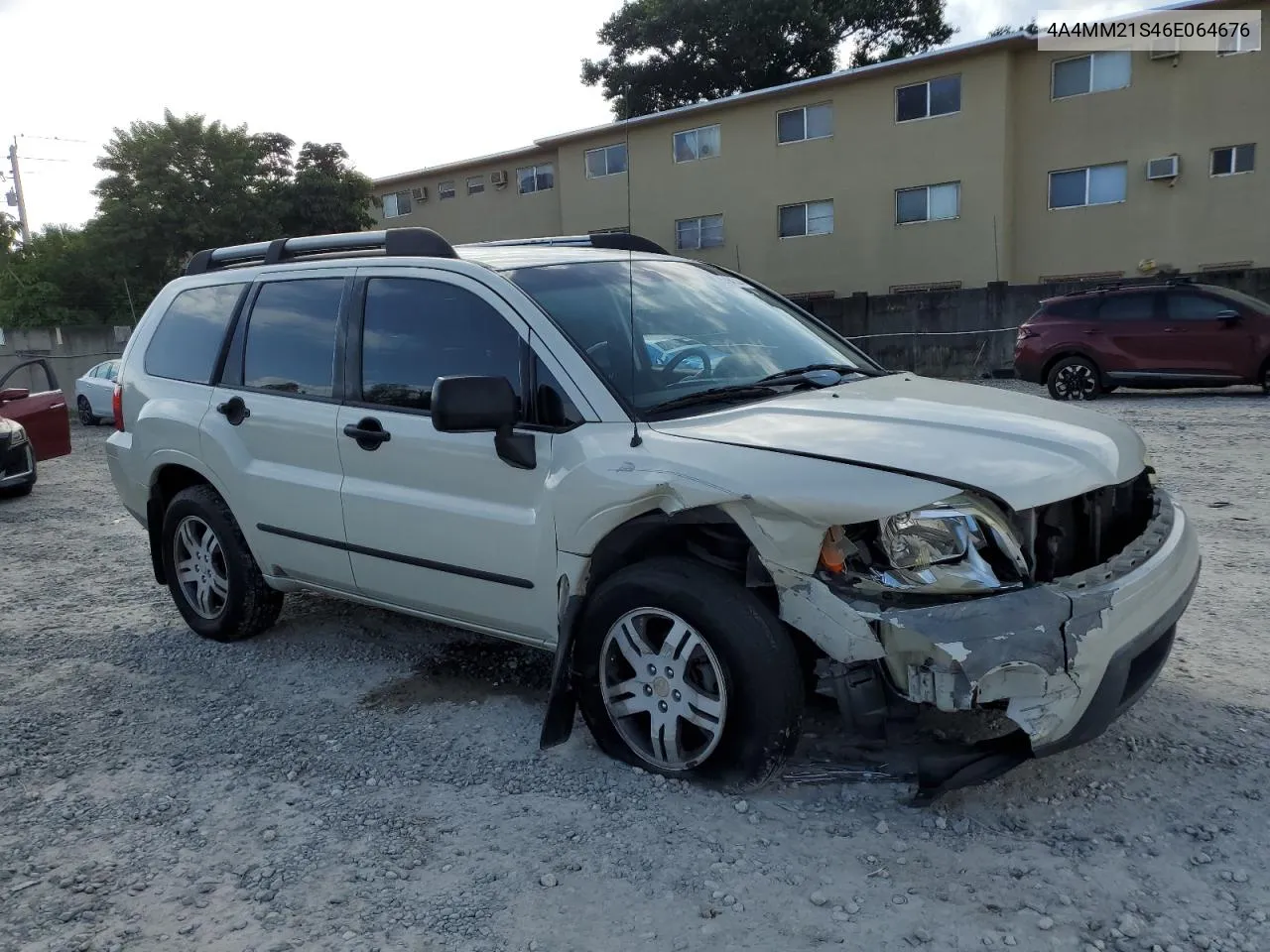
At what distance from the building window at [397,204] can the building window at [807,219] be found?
627 inches

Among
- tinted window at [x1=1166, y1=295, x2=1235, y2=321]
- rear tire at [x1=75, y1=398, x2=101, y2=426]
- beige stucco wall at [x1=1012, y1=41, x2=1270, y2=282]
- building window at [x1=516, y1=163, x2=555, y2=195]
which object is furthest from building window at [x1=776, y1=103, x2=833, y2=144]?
rear tire at [x1=75, y1=398, x2=101, y2=426]

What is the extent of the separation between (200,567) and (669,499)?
312 cm

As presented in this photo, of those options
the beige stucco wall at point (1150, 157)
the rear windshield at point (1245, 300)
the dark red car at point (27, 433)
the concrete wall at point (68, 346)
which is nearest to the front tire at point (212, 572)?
the dark red car at point (27, 433)

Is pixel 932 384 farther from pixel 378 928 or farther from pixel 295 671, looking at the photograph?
pixel 295 671

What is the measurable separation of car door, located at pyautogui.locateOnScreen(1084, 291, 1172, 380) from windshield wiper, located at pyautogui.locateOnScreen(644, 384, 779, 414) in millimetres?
12665

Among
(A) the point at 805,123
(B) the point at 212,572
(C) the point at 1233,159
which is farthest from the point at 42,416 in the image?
(C) the point at 1233,159

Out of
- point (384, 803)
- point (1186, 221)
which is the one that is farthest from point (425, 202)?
point (384, 803)

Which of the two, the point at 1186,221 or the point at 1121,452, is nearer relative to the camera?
the point at 1121,452

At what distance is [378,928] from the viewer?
2684 mm

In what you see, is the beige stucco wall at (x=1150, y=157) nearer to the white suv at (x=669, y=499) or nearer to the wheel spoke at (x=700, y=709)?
the white suv at (x=669, y=499)

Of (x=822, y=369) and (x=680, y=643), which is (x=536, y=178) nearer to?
(x=822, y=369)

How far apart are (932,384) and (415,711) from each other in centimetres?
250

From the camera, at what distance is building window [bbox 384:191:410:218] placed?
37.5 meters

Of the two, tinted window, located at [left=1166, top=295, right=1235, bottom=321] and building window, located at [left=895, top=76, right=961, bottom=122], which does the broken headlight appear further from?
building window, located at [left=895, top=76, right=961, bottom=122]
